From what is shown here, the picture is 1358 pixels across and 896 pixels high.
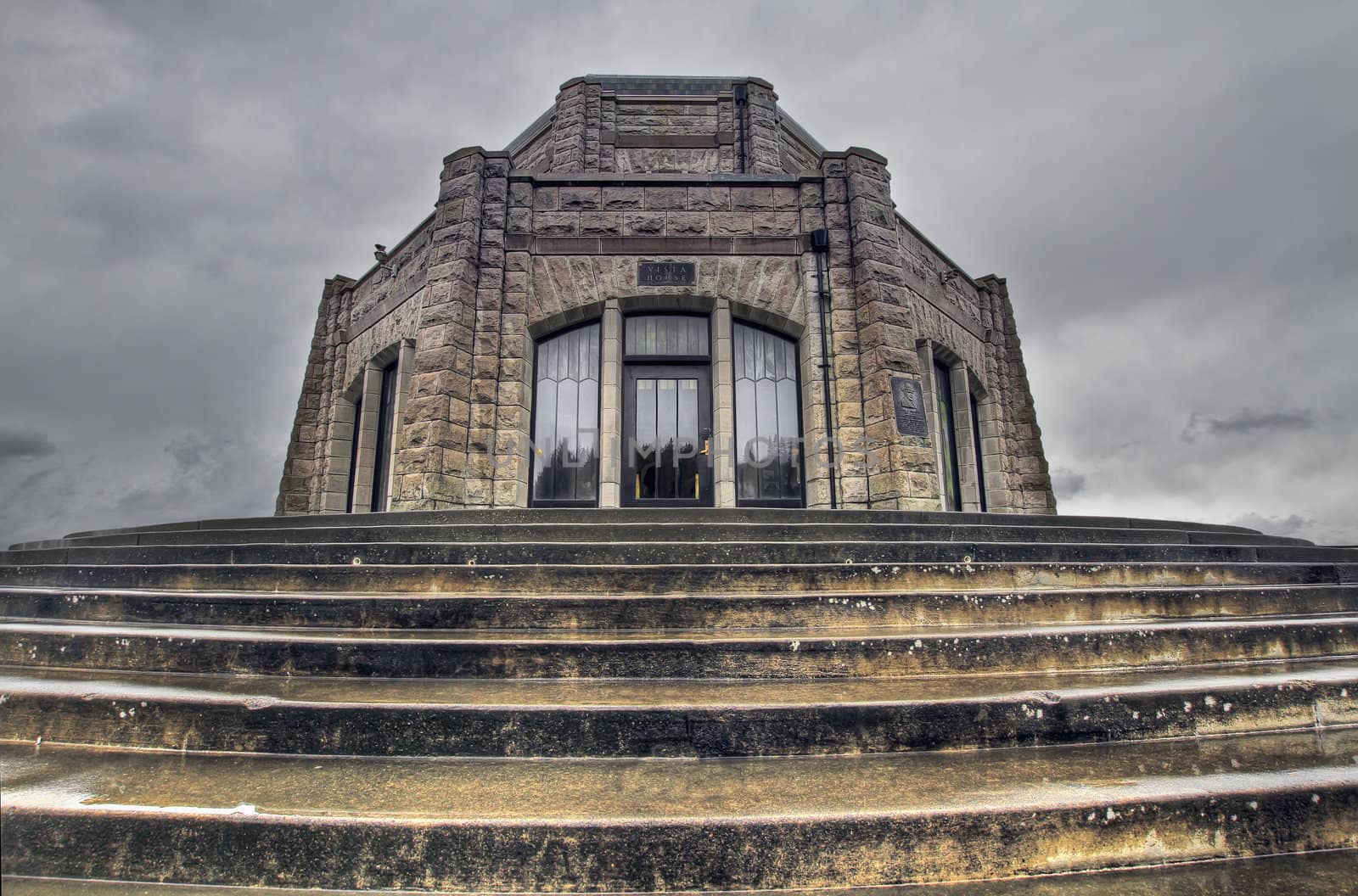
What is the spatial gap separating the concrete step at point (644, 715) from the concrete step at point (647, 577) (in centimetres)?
109

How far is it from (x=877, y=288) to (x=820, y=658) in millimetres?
7976

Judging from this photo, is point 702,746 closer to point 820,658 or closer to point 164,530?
point 820,658

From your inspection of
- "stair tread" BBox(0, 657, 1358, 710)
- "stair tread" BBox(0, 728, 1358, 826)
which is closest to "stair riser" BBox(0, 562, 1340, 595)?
"stair tread" BBox(0, 657, 1358, 710)

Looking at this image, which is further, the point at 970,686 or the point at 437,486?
the point at 437,486

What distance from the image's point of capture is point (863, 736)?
8.39 feet

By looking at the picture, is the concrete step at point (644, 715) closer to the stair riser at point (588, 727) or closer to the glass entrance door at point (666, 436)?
the stair riser at point (588, 727)

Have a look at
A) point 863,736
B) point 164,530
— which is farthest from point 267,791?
point 164,530

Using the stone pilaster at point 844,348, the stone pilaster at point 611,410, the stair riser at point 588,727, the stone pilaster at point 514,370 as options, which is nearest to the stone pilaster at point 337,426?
the stone pilaster at point 514,370

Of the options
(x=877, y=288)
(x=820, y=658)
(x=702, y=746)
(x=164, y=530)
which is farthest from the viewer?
(x=877, y=288)

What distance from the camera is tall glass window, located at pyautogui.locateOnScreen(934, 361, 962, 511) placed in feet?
39.1

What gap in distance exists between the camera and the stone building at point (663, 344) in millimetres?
9438

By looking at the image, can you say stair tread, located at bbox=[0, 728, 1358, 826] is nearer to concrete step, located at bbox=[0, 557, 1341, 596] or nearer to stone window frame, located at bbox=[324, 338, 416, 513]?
concrete step, located at bbox=[0, 557, 1341, 596]

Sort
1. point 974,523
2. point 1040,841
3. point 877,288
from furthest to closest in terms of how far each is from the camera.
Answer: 1. point 877,288
2. point 974,523
3. point 1040,841

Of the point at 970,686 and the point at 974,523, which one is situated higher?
the point at 974,523
